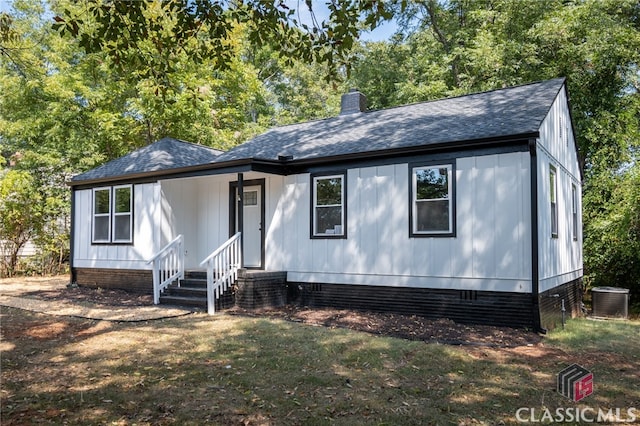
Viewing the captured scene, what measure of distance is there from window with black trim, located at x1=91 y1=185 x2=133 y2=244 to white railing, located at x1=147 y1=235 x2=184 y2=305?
74.4 inches

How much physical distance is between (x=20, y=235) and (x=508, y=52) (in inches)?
665

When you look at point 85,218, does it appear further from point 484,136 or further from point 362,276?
point 484,136

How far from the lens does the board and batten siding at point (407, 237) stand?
25.7 feet

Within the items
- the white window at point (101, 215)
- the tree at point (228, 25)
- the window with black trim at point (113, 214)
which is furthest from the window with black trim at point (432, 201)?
the white window at point (101, 215)

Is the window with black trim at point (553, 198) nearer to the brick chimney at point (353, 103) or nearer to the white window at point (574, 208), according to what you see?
the white window at point (574, 208)

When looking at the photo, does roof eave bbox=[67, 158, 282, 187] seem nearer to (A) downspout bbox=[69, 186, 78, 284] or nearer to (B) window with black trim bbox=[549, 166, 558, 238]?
(A) downspout bbox=[69, 186, 78, 284]

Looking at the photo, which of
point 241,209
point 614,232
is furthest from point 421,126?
point 614,232

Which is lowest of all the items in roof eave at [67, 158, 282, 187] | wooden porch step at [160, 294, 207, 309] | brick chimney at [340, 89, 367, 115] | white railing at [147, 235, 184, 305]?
wooden porch step at [160, 294, 207, 309]

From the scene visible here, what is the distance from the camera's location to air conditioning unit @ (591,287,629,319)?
1105 centimetres

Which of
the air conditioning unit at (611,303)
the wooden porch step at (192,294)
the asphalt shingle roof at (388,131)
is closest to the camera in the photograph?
the asphalt shingle roof at (388,131)

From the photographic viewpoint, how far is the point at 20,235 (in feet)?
52.4

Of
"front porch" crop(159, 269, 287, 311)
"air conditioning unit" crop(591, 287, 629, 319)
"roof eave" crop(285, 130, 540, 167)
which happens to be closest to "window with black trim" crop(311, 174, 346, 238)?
"roof eave" crop(285, 130, 540, 167)

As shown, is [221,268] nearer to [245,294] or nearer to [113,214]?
[245,294]

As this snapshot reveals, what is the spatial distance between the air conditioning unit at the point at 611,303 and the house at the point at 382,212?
1.93 feet
